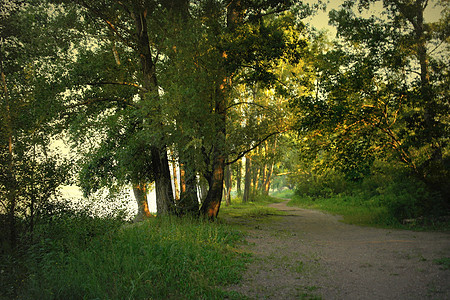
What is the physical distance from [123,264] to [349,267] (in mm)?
4830

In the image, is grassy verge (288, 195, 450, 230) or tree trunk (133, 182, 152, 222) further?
tree trunk (133, 182, 152, 222)

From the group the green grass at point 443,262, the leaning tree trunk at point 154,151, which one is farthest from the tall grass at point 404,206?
the leaning tree trunk at point 154,151

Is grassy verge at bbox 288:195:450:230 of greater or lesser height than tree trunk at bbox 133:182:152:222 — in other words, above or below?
below

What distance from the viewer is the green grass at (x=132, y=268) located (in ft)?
15.9

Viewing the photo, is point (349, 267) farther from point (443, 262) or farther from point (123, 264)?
point (123, 264)

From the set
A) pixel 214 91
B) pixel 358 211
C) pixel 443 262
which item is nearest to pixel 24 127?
pixel 214 91

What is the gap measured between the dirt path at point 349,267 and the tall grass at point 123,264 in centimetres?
68

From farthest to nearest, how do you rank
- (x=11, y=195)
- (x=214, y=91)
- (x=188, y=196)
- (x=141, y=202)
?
(x=141, y=202) < (x=188, y=196) < (x=214, y=91) < (x=11, y=195)

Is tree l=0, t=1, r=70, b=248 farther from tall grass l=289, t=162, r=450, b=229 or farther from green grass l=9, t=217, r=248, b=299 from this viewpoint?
tall grass l=289, t=162, r=450, b=229

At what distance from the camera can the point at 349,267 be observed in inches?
266

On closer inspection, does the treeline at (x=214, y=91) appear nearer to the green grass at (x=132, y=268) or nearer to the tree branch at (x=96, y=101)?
the tree branch at (x=96, y=101)

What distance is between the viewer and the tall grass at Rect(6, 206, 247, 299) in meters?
4.86

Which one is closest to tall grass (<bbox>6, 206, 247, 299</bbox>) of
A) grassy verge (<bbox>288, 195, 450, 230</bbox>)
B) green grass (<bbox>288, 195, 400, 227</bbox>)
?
grassy verge (<bbox>288, 195, 450, 230</bbox>)

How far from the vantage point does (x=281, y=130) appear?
42.0 feet
